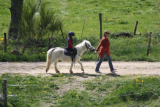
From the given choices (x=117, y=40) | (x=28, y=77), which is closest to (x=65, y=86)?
(x=28, y=77)

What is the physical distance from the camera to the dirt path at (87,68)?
48.3 feet

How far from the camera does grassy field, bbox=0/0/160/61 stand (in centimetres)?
1853

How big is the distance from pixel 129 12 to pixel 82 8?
562 cm

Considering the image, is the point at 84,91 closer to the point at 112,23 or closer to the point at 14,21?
the point at 14,21

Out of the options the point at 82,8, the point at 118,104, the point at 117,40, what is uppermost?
the point at 82,8

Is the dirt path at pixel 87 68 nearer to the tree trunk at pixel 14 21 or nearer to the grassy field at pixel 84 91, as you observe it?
the grassy field at pixel 84 91

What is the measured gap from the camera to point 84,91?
1216 centimetres

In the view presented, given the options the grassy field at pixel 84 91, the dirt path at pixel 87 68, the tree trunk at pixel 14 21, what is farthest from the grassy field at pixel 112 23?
the grassy field at pixel 84 91

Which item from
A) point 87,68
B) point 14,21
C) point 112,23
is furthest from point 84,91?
point 112,23

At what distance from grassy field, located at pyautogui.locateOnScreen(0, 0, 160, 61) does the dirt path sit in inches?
35.0

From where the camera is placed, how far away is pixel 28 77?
13.6 metres

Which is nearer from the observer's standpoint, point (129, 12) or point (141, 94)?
point (141, 94)

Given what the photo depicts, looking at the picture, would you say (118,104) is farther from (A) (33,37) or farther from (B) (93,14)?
(B) (93,14)

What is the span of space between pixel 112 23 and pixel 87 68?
15391 mm
